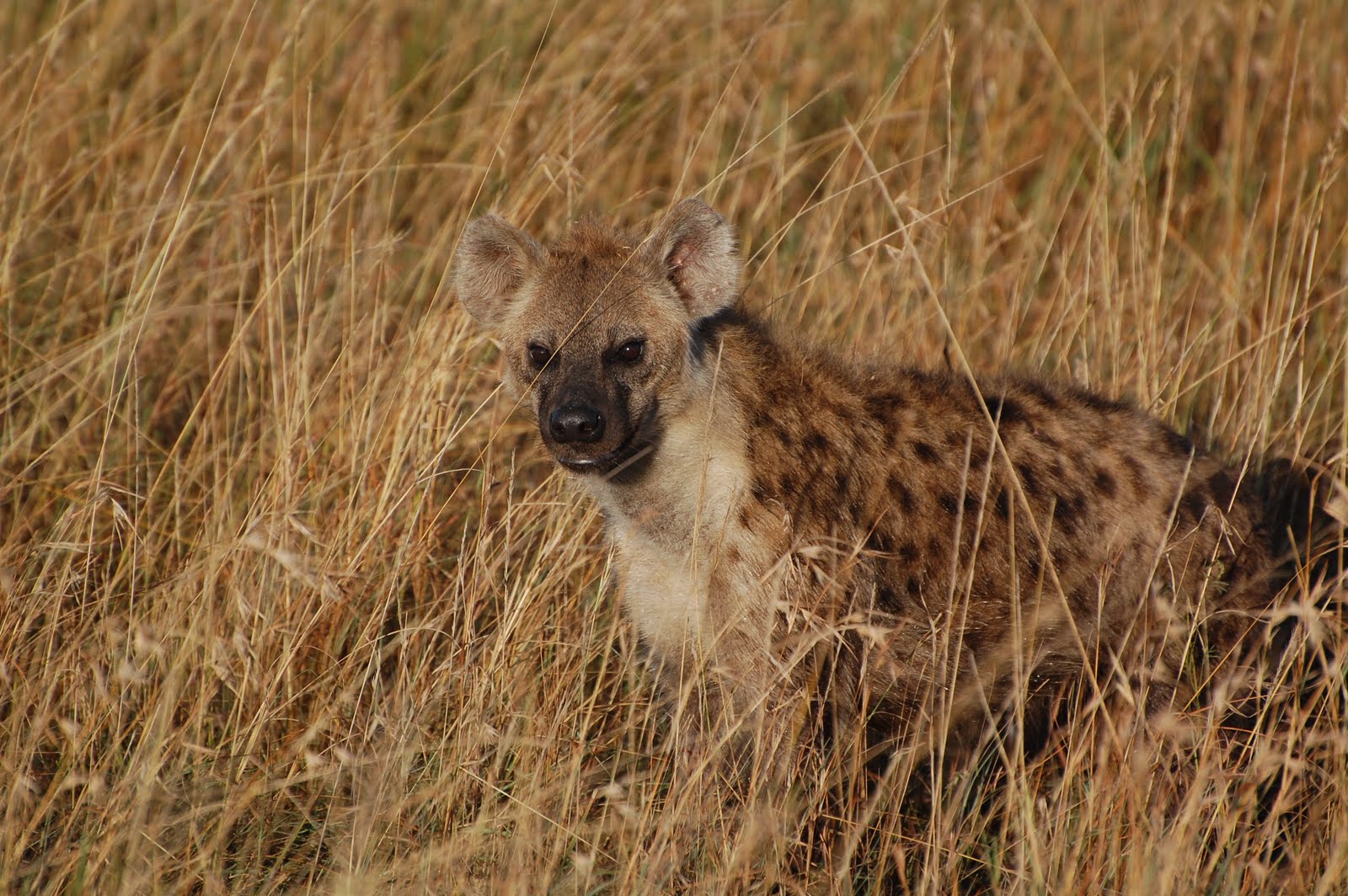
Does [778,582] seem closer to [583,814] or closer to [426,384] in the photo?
[583,814]

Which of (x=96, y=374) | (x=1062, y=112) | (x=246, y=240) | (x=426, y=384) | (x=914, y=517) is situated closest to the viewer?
(x=914, y=517)

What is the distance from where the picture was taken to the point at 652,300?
4.61 meters

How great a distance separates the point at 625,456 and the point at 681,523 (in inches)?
10.3

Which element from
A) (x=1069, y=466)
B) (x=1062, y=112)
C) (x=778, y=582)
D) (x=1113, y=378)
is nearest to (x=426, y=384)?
(x=778, y=582)

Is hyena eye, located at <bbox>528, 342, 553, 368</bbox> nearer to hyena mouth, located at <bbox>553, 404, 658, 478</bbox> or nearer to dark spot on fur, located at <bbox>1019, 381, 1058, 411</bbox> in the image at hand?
hyena mouth, located at <bbox>553, 404, 658, 478</bbox>

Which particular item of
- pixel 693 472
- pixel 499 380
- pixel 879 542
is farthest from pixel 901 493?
pixel 499 380

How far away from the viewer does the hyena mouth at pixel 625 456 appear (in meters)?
4.32

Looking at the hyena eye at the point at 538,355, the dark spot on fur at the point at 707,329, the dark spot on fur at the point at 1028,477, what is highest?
the dark spot on fur at the point at 707,329

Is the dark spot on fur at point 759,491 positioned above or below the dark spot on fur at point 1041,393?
below

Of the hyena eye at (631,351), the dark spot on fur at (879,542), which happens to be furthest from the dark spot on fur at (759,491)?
the hyena eye at (631,351)

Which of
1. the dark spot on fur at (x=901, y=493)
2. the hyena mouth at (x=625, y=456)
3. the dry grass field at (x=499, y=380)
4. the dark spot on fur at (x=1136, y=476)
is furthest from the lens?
the dark spot on fur at (x=1136, y=476)

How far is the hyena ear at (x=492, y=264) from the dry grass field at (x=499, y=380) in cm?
28

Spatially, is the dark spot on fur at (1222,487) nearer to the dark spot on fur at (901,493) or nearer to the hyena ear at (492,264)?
the dark spot on fur at (901,493)

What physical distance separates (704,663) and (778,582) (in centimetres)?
32
